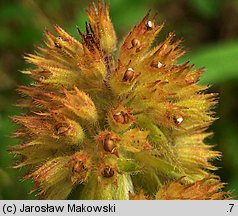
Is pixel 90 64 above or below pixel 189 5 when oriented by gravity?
below

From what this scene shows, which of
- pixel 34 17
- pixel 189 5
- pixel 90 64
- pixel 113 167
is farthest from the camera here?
pixel 189 5

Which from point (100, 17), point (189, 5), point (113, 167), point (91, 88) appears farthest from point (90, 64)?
point (189, 5)

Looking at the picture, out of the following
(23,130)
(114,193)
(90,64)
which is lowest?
(114,193)

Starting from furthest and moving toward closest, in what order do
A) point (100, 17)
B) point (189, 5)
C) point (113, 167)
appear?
point (189, 5), point (100, 17), point (113, 167)

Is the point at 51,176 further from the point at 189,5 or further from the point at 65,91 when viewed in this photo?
the point at 189,5

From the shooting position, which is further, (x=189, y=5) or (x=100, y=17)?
(x=189, y=5)

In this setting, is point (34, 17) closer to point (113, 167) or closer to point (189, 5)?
point (189, 5)
